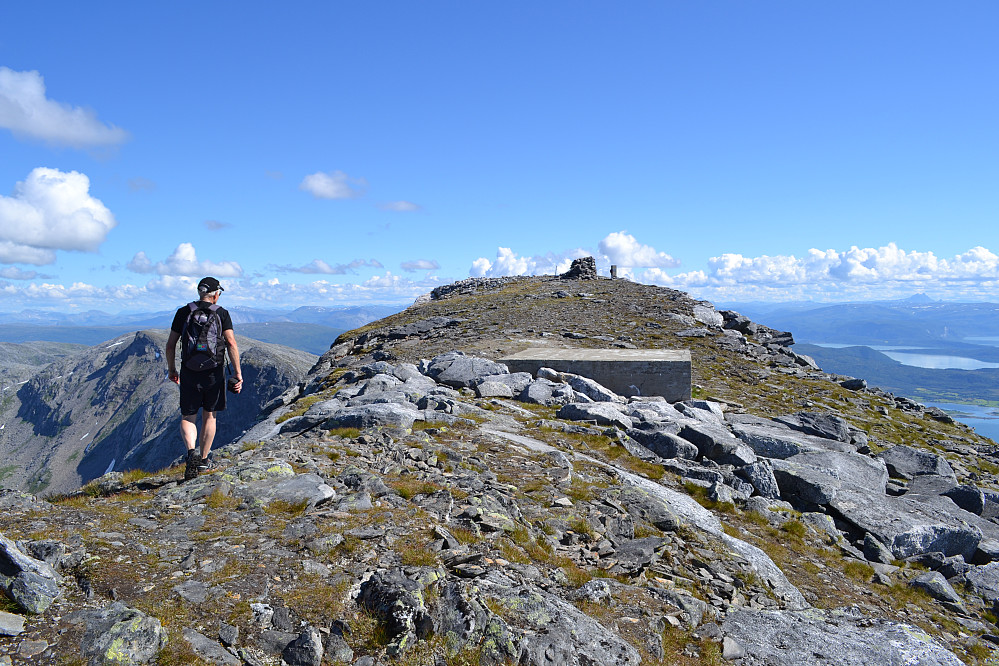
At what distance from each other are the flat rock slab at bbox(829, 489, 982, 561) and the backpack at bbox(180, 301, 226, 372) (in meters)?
13.8

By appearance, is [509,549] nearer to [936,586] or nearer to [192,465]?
[192,465]

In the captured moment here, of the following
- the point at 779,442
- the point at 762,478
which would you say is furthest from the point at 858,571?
the point at 779,442

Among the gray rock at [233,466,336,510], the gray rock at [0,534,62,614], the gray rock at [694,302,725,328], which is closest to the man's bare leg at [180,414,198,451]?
the gray rock at [233,466,336,510]

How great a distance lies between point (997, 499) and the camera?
15531 millimetres

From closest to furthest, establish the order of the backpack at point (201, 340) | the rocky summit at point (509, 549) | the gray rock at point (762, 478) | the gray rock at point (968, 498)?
the rocky summit at point (509, 549) → the backpack at point (201, 340) → the gray rock at point (762, 478) → the gray rock at point (968, 498)

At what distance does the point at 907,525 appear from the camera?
40.4 ft

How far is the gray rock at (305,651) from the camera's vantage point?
5.22 m

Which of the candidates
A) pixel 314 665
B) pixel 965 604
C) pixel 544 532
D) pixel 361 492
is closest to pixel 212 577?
pixel 314 665

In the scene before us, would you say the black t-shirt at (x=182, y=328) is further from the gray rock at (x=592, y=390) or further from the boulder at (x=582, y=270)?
the boulder at (x=582, y=270)

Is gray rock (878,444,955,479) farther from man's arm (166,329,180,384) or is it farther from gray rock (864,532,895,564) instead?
man's arm (166,329,180,384)

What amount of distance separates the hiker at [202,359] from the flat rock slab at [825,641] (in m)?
8.41

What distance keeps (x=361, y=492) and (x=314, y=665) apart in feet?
12.7

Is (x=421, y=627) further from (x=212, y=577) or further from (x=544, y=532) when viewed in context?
(x=544, y=532)

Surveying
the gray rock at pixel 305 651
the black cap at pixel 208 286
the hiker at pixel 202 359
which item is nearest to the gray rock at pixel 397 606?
the gray rock at pixel 305 651
